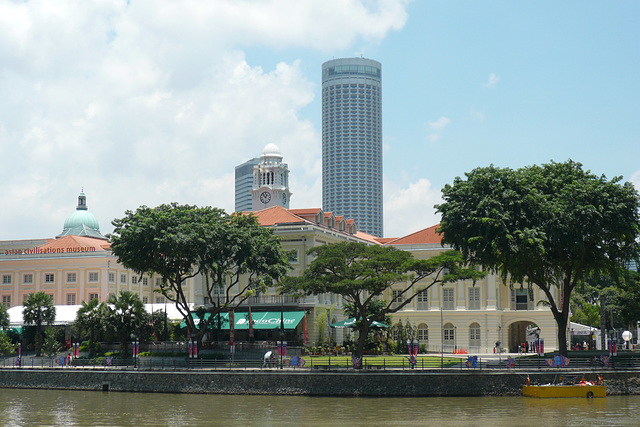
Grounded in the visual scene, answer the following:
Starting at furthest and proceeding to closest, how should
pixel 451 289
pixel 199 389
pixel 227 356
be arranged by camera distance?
pixel 451 289, pixel 227 356, pixel 199 389

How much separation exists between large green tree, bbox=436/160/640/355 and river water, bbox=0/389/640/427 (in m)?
9.96

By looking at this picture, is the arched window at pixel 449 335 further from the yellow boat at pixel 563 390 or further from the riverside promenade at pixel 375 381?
the yellow boat at pixel 563 390

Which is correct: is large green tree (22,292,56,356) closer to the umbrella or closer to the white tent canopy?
the white tent canopy

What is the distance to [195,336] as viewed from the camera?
66.0 m

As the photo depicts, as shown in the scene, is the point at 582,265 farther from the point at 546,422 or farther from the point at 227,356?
the point at 227,356

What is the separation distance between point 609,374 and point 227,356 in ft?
93.6

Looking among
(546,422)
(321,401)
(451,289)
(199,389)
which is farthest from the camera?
(451,289)

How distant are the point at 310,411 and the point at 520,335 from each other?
58353mm

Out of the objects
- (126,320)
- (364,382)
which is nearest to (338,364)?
(364,382)

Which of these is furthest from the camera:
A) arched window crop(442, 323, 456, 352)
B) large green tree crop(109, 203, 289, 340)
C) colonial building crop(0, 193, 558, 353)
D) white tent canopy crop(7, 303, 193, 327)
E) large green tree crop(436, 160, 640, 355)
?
arched window crop(442, 323, 456, 352)

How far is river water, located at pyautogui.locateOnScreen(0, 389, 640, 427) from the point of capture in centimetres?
4028

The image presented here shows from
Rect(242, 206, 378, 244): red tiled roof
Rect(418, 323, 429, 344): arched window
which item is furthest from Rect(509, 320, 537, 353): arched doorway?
Rect(242, 206, 378, 244): red tiled roof

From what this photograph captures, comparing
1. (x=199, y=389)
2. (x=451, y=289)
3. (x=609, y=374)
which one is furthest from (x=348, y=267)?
(x=451, y=289)

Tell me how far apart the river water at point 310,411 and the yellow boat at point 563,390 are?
2.13ft
